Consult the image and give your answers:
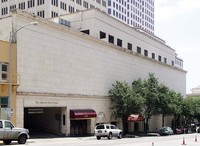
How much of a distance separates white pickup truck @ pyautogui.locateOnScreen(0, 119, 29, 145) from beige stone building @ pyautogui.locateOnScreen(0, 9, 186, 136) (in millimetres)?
8435

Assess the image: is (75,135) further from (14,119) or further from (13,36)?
(13,36)

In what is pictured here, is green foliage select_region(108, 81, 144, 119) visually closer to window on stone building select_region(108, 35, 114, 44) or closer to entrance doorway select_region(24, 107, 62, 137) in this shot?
window on stone building select_region(108, 35, 114, 44)

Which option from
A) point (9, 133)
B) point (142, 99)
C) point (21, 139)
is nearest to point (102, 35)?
point (142, 99)

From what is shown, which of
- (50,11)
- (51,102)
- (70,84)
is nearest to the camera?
(51,102)

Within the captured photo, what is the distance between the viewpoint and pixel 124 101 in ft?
180

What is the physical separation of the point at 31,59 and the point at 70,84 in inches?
313

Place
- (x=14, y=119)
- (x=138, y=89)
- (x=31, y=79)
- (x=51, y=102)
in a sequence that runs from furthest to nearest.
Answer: (x=138, y=89)
(x=51, y=102)
(x=31, y=79)
(x=14, y=119)

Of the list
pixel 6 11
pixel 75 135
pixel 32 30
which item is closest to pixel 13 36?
pixel 32 30

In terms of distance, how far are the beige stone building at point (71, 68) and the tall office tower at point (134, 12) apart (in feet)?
200

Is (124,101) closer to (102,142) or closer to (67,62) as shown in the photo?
(67,62)

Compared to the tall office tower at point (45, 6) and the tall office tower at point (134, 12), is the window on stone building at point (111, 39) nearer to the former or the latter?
the tall office tower at point (45, 6)

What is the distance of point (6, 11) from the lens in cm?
9325

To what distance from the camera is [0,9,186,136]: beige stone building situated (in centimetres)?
4072

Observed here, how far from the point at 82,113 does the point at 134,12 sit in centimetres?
10330
